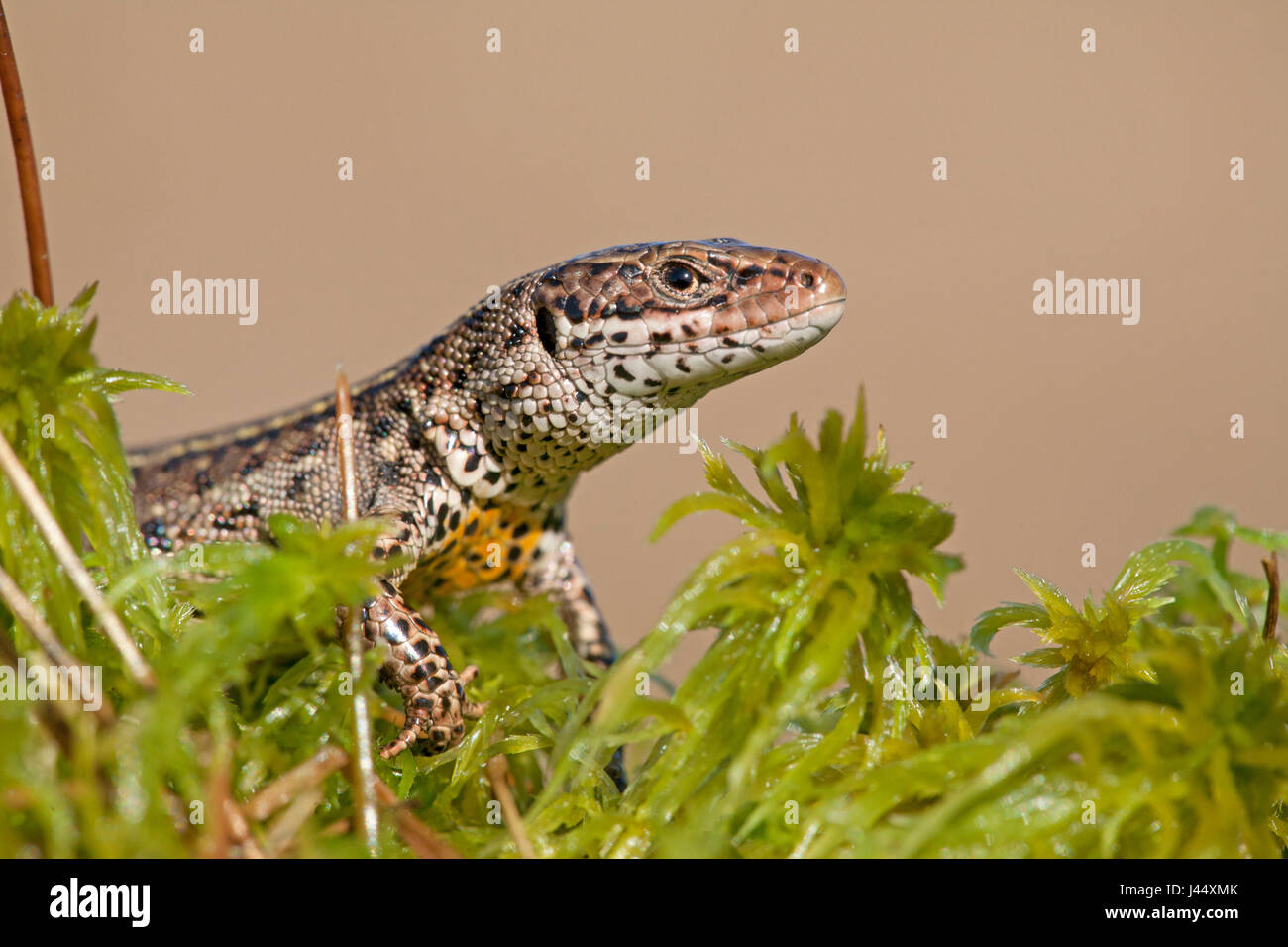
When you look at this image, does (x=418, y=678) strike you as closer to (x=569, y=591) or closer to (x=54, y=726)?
(x=54, y=726)

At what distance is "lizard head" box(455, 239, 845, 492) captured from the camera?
1655 mm

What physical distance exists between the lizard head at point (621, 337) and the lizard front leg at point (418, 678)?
18.2 inches

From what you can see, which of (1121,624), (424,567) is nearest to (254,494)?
(424,567)

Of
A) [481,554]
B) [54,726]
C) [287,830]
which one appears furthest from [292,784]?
[481,554]

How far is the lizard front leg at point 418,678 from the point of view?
4.70 ft

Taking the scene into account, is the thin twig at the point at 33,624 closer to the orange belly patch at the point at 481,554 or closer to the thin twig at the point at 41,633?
the thin twig at the point at 41,633

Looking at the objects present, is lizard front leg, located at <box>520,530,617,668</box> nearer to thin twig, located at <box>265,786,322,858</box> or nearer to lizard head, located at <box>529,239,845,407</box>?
lizard head, located at <box>529,239,845,407</box>

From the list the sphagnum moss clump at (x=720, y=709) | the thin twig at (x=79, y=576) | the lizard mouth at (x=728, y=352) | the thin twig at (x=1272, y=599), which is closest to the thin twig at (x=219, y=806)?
the sphagnum moss clump at (x=720, y=709)

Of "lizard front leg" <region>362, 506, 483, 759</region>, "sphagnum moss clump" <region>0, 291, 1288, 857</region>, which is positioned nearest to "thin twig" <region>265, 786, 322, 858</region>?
"sphagnum moss clump" <region>0, 291, 1288, 857</region>

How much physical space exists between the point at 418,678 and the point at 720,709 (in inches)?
22.2
